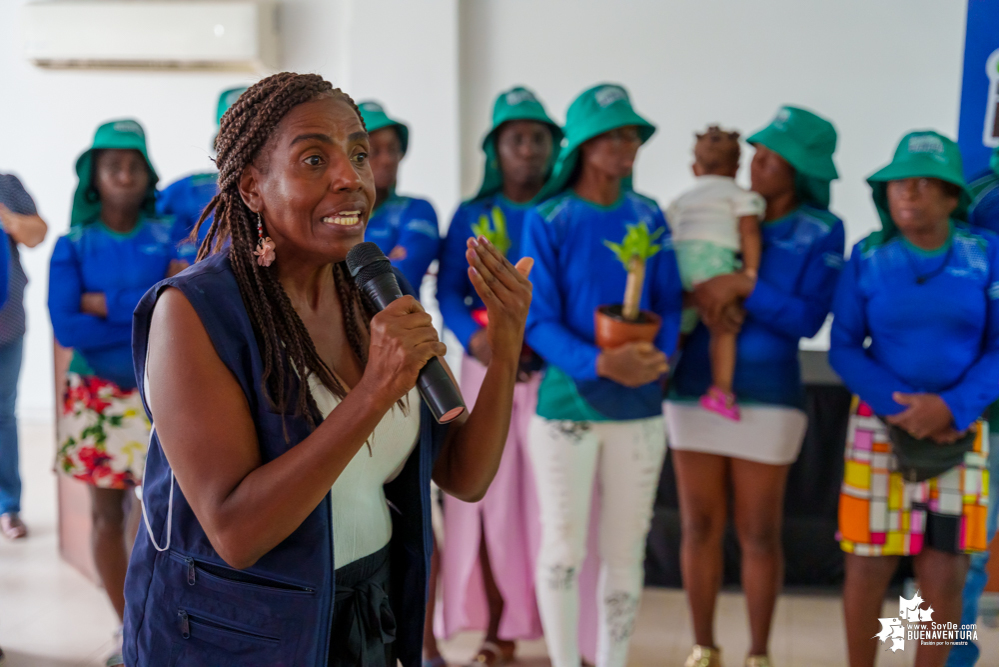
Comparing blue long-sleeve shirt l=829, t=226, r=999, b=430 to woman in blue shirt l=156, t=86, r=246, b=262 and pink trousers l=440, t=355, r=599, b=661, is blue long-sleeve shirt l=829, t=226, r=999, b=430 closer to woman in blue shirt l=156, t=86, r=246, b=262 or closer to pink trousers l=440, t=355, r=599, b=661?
pink trousers l=440, t=355, r=599, b=661

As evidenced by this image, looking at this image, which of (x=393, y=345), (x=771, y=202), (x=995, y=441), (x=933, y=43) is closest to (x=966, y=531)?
(x=995, y=441)

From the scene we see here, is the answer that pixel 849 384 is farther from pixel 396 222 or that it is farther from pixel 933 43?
pixel 933 43

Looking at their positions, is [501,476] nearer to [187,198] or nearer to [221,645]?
[187,198]

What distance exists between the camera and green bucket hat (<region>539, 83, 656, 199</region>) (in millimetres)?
2658

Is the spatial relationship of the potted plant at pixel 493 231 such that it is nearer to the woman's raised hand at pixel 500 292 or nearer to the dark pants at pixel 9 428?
the woman's raised hand at pixel 500 292

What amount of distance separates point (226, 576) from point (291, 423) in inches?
9.0

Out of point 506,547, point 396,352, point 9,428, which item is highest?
point 396,352

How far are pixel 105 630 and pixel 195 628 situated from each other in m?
2.45

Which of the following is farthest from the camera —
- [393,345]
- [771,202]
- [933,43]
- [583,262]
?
[933,43]

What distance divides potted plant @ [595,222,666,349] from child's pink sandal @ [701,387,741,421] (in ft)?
1.14

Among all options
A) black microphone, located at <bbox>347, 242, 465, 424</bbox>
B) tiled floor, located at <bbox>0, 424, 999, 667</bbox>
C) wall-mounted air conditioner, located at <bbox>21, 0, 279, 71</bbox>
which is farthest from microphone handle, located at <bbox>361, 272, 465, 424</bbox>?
wall-mounted air conditioner, located at <bbox>21, 0, 279, 71</bbox>

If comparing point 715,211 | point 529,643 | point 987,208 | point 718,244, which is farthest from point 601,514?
point 987,208

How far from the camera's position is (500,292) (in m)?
1.35

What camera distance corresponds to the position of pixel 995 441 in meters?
2.75
